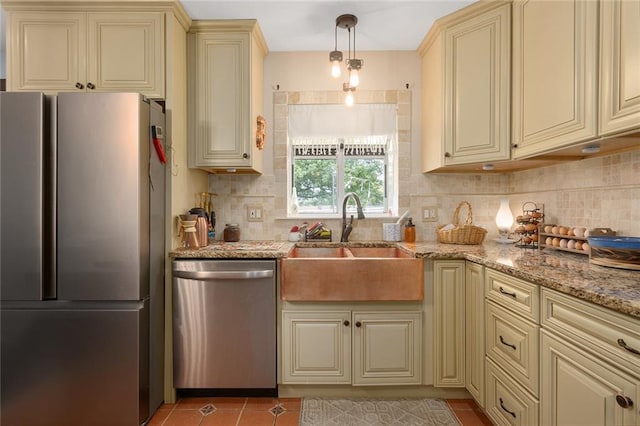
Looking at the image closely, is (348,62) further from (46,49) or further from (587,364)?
(587,364)

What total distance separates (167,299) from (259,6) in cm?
195

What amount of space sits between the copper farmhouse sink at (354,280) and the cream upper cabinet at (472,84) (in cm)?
86

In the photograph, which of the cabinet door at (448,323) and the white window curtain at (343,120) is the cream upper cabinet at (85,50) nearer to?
the white window curtain at (343,120)

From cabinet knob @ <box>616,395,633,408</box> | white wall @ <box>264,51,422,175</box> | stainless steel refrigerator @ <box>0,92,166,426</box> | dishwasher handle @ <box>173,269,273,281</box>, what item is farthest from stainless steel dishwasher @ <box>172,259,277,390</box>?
cabinet knob @ <box>616,395,633,408</box>

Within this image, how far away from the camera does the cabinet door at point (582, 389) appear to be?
88cm

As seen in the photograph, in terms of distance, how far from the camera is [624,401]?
868mm

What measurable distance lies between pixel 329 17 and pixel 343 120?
0.76 m

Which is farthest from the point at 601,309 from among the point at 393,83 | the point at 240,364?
the point at 393,83

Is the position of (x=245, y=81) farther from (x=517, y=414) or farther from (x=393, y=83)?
(x=517, y=414)

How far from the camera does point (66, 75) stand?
1.86 m

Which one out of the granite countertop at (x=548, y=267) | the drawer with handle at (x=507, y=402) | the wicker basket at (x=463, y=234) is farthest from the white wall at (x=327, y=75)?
the drawer with handle at (x=507, y=402)

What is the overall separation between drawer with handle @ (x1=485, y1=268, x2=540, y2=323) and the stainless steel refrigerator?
1.84 meters

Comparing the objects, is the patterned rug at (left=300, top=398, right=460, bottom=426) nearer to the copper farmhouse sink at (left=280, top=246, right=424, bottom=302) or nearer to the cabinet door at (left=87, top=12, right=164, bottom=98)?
the copper farmhouse sink at (left=280, top=246, right=424, bottom=302)

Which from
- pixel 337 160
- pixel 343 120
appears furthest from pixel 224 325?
pixel 343 120
